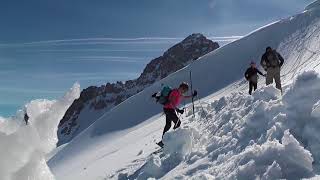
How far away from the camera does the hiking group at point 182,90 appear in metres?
16.3

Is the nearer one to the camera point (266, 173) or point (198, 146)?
point (266, 173)

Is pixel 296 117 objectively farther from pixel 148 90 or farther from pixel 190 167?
pixel 148 90

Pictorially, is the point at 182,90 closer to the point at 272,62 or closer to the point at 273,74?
the point at 273,74

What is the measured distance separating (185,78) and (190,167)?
35.6m

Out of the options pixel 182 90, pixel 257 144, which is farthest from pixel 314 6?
pixel 257 144

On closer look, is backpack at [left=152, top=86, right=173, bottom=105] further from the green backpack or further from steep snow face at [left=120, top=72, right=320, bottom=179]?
steep snow face at [left=120, top=72, right=320, bottom=179]

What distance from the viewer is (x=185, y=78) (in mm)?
47312

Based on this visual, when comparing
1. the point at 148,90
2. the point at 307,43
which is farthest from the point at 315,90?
the point at 148,90

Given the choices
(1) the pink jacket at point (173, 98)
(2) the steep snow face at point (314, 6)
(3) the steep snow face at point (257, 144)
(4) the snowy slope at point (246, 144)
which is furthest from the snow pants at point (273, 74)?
(2) the steep snow face at point (314, 6)

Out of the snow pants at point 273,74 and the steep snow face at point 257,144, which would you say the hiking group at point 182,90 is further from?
the steep snow face at point 257,144

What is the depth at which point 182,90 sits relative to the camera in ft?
51.9

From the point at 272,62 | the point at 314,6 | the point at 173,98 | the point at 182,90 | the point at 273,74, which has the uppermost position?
the point at 314,6

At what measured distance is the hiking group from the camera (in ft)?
53.4

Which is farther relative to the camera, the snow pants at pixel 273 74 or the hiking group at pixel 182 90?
the snow pants at pixel 273 74
